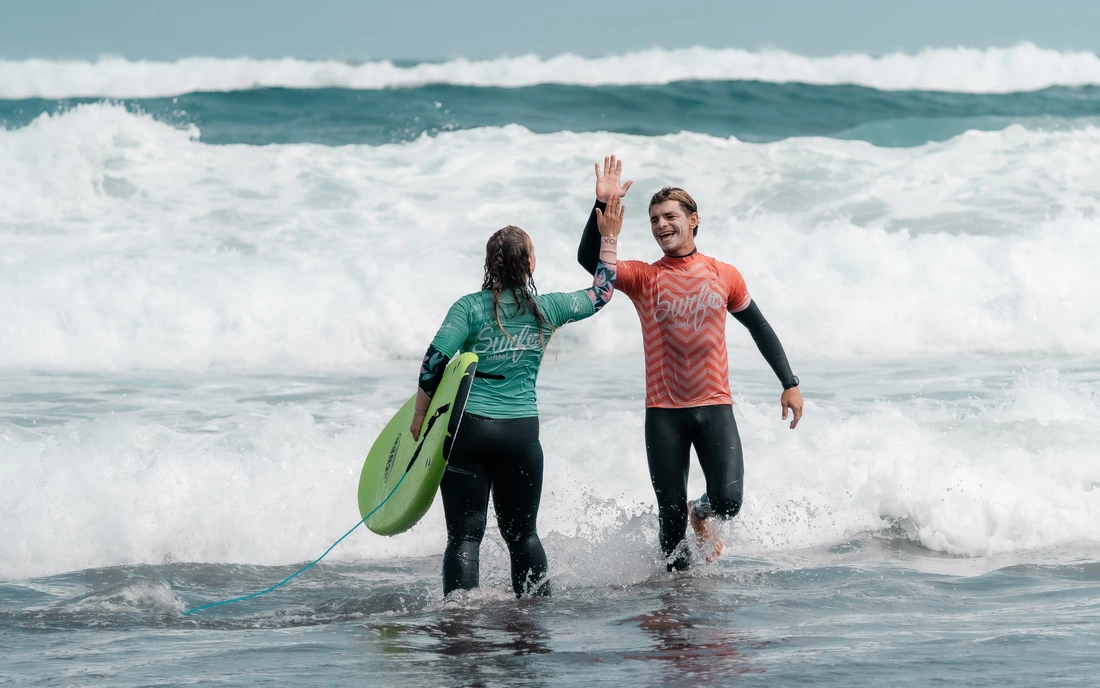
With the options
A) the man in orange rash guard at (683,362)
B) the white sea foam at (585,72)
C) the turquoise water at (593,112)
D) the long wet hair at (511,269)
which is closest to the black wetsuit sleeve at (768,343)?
the man in orange rash guard at (683,362)

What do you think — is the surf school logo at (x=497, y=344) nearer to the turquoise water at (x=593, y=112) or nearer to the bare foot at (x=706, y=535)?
the bare foot at (x=706, y=535)

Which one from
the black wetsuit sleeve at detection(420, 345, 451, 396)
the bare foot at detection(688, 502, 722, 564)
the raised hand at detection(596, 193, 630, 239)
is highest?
the raised hand at detection(596, 193, 630, 239)

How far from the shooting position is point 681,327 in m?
5.28

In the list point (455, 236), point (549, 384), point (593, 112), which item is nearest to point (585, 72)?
point (593, 112)

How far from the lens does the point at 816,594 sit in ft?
17.4

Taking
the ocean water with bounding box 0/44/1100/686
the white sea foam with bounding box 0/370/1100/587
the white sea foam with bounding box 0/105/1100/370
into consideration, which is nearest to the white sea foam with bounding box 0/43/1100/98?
the ocean water with bounding box 0/44/1100/686

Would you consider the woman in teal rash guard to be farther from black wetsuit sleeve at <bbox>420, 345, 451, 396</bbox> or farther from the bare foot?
the bare foot

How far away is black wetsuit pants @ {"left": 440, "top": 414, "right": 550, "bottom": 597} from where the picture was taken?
4711 mm

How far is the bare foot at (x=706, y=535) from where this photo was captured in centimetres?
556

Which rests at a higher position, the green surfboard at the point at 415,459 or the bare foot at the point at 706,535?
the green surfboard at the point at 415,459

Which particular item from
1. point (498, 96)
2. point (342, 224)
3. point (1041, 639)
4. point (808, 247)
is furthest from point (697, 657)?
point (498, 96)

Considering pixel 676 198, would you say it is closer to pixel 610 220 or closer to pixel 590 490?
pixel 610 220

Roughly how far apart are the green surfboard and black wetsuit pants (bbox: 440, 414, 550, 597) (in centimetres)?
10

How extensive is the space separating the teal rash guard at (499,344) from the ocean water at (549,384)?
0.89m
